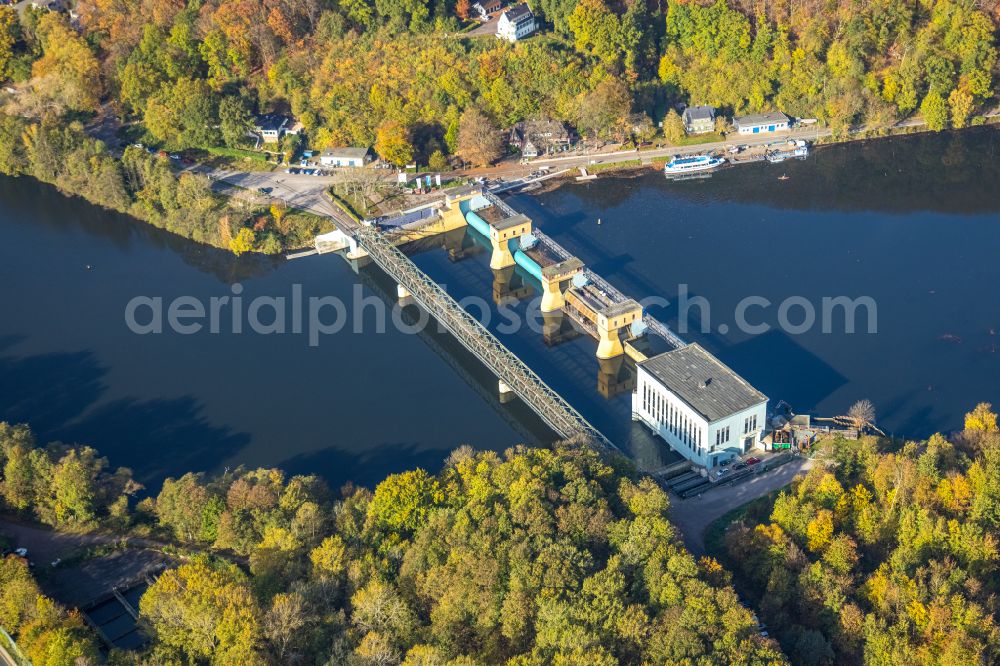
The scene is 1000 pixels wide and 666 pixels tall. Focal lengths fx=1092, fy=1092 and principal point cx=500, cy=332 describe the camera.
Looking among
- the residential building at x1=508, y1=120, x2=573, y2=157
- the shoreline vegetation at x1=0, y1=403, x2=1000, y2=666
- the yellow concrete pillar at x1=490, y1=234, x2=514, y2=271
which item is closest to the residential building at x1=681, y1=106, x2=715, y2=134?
the residential building at x1=508, y1=120, x2=573, y2=157

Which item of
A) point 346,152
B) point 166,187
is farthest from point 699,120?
point 166,187

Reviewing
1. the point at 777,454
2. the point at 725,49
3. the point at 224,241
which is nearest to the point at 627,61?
the point at 725,49

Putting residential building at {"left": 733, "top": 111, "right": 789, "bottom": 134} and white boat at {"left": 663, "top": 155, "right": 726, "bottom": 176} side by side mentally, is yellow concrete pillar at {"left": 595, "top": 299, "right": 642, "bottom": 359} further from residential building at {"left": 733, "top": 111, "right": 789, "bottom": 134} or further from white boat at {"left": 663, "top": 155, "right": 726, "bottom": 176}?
residential building at {"left": 733, "top": 111, "right": 789, "bottom": 134}

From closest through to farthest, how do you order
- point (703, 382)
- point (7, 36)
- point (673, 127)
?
point (703, 382)
point (673, 127)
point (7, 36)

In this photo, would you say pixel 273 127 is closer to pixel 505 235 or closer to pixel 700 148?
pixel 505 235

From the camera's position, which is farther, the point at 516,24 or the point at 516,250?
the point at 516,24

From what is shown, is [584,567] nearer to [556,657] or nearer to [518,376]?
Result: [556,657]

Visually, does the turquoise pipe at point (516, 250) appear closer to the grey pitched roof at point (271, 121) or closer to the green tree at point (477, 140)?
the green tree at point (477, 140)

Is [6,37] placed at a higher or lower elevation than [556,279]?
higher
